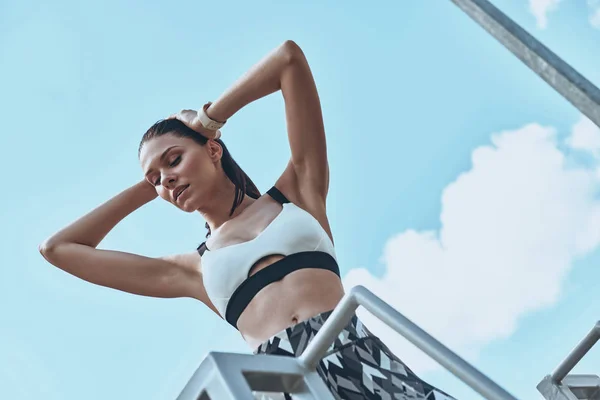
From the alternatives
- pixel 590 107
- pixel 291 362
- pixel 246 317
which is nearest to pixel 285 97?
pixel 246 317

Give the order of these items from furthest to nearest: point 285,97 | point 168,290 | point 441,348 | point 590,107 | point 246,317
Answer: point 168,290 → point 285,97 → point 246,317 → point 441,348 → point 590,107

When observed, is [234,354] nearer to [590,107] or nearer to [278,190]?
[590,107]

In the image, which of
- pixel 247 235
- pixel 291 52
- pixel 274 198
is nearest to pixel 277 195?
pixel 274 198

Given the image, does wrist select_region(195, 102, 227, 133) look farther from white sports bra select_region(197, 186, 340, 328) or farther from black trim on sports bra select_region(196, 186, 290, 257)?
white sports bra select_region(197, 186, 340, 328)

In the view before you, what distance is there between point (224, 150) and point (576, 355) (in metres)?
1.33

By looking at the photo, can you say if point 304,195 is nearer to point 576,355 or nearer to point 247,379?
point 576,355

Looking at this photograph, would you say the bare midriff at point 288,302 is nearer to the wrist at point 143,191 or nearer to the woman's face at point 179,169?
the woman's face at point 179,169

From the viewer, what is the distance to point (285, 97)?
2.31 metres

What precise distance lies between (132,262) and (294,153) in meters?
0.62

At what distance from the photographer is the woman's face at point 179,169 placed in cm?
232

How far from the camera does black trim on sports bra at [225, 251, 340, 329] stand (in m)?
2.06

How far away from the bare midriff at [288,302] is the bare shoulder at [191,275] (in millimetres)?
330

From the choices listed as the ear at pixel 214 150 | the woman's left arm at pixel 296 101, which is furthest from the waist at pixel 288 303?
the ear at pixel 214 150

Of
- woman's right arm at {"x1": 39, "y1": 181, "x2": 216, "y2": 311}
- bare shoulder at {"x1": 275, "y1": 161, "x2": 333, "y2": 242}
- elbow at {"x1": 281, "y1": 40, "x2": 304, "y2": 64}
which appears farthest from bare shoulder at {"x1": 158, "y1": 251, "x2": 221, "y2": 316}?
elbow at {"x1": 281, "y1": 40, "x2": 304, "y2": 64}
